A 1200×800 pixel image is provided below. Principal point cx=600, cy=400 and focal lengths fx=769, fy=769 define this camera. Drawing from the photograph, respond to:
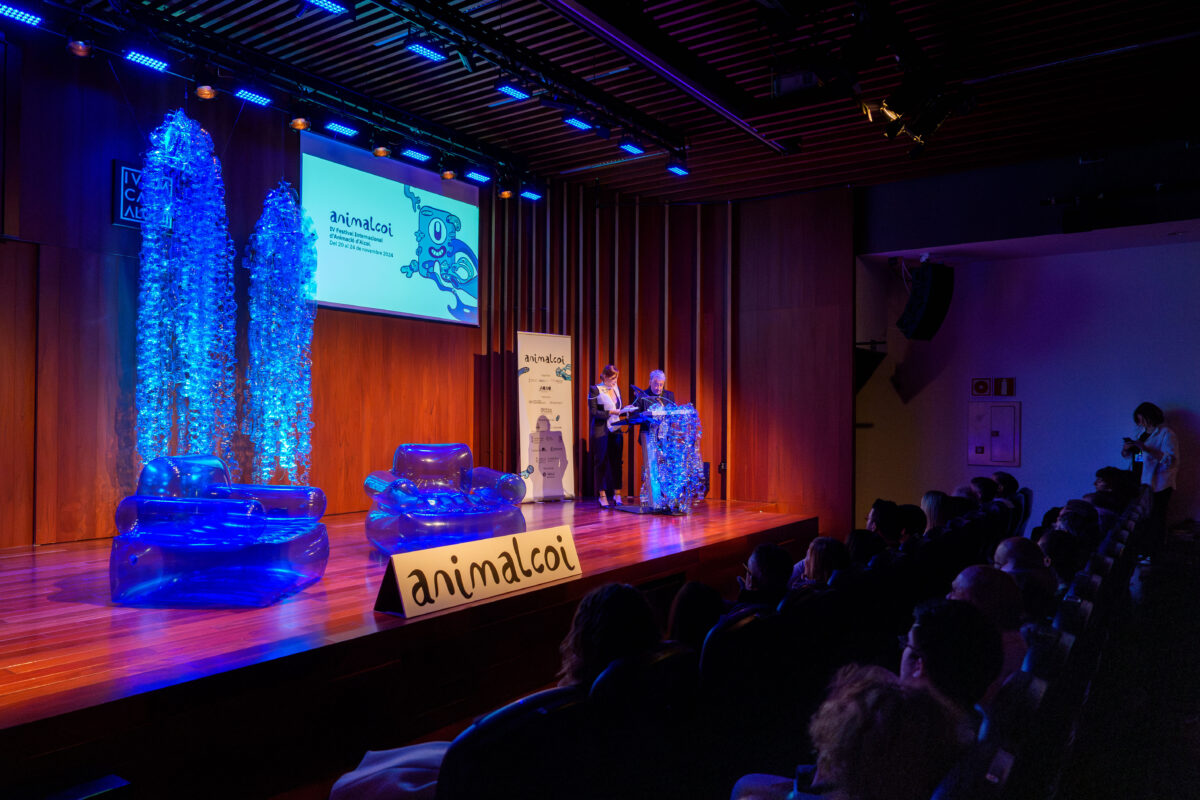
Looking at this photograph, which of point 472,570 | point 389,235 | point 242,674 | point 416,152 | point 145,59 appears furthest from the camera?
point 389,235

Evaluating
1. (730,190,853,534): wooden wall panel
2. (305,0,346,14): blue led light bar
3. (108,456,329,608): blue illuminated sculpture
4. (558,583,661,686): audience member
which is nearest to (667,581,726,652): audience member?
(558,583,661,686): audience member

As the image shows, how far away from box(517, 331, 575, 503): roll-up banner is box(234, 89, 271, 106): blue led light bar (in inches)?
125

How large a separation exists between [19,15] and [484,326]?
14.5ft

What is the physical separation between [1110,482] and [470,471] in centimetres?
504

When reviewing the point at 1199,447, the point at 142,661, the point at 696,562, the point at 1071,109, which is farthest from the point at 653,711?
the point at 1199,447

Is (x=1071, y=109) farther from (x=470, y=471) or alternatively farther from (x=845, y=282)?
(x=470, y=471)

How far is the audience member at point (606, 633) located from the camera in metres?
1.82

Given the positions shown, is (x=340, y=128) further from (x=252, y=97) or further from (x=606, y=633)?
(x=606, y=633)

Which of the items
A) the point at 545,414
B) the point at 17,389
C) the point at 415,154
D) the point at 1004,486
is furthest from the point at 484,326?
the point at 1004,486

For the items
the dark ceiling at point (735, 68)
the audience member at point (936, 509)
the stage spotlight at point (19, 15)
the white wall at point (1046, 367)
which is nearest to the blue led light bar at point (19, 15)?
the stage spotlight at point (19, 15)

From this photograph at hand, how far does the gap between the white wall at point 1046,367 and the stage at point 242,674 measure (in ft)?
19.8

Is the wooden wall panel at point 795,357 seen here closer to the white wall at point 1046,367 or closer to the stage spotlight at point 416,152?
the white wall at point 1046,367

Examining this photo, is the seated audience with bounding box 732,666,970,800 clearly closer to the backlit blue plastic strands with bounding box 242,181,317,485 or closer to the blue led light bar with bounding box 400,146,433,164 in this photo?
the backlit blue plastic strands with bounding box 242,181,317,485

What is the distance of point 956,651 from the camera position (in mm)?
1712
